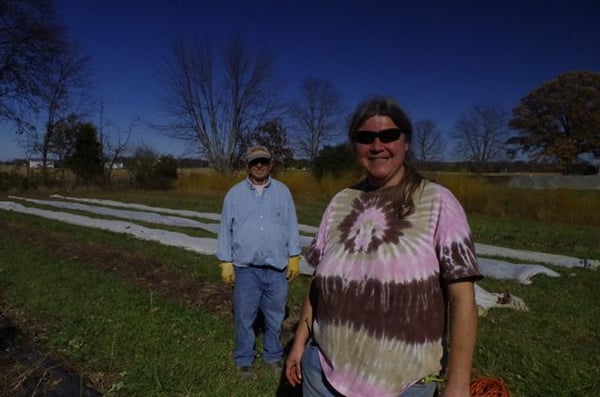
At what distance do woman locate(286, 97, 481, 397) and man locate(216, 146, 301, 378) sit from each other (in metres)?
1.79

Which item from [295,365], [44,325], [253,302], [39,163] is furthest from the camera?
[39,163]

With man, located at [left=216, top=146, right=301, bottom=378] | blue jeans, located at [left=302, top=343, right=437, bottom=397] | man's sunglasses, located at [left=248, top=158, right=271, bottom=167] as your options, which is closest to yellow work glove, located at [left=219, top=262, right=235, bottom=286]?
man, located at [left=216, top=146, right=301, bottom=378]

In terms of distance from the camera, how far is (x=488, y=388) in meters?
1.57

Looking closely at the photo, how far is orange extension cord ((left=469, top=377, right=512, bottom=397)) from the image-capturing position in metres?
1.52

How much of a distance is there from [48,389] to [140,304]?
2203 mm

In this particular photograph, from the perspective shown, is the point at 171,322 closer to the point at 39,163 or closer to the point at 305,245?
the point at 305,245

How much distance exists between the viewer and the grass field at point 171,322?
3.39 m

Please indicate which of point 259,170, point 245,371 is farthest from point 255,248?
point 245,371

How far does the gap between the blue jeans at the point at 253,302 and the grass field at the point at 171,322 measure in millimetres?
271

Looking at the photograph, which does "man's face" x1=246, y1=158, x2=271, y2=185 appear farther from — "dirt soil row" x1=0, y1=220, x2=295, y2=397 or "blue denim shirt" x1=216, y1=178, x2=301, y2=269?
"dirt soil row" x1=0, y1=220, x2=295, y2=397

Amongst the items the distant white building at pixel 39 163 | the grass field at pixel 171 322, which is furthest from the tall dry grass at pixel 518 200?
the distant white building at pixel 39 163

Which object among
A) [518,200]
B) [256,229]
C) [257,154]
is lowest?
[518,200]

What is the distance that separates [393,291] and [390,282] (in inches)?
1.2

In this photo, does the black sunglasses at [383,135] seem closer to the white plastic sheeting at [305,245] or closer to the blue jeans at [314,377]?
the blue jeans at [314,377]
